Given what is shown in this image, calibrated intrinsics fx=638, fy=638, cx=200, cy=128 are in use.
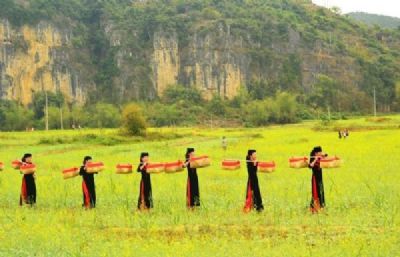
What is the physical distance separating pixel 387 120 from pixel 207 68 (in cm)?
8262

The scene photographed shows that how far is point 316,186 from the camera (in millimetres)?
15531

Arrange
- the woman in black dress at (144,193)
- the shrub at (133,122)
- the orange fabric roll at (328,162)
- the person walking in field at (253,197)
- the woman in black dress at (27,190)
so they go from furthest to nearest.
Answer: the shrub at (133,122), the woman in black dress at (27,190), the woman in black dress at (144,193), the orange fabric roll at (328,162), the person walking in field at (253,197)

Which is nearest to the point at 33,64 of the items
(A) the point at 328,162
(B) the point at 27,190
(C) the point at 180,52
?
(C) the point at 180,52

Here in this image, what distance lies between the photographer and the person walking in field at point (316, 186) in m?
15.4

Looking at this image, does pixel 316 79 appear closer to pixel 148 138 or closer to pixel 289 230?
pixel 148 138

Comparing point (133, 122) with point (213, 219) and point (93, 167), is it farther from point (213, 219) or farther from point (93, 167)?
point (213, 219)

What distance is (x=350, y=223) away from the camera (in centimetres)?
1369

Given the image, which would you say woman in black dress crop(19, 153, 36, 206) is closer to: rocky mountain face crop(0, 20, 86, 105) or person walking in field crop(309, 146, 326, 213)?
person walking in field crop(309, 146, 326, 213)

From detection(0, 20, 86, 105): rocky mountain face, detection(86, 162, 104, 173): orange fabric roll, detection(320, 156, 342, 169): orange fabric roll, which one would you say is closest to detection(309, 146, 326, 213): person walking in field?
detection(320, 156, 342, 169): orange fabric roll

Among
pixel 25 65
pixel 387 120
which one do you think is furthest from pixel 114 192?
pixel 25 65

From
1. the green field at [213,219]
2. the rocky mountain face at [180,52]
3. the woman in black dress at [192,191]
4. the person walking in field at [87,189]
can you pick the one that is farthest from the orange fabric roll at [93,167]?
the rocky mountain face at [180,52]

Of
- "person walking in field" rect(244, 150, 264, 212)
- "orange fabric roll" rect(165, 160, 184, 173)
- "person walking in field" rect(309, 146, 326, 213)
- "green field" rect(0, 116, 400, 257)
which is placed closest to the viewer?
"green field" rect(0, 116, 400, 257)

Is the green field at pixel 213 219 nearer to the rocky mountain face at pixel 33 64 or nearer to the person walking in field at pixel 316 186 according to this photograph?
the person walking in field at pixel 316 186

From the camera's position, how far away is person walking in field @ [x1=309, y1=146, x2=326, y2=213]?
1543cm
